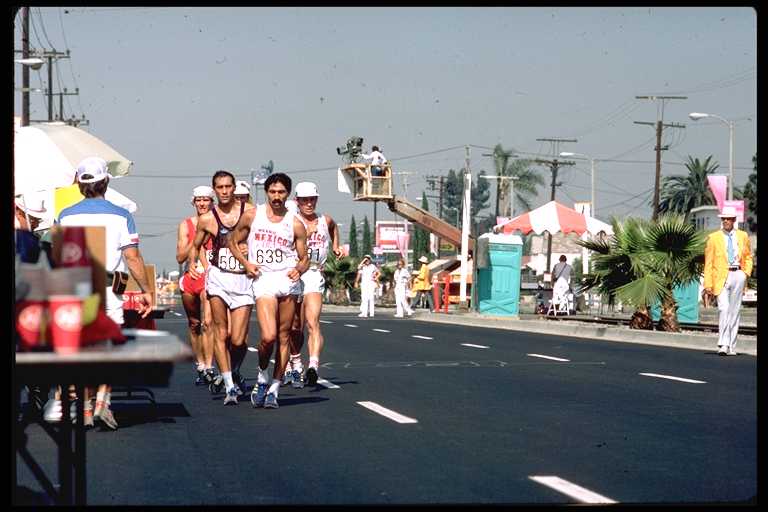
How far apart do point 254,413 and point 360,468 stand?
3361mm

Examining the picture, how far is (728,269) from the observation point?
18578 mm

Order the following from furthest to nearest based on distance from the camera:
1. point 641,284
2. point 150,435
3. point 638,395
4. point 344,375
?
point 641,284
point 344,375
point 638,395
point 150,435

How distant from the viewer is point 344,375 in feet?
51.0

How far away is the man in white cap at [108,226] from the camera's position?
22.2ft

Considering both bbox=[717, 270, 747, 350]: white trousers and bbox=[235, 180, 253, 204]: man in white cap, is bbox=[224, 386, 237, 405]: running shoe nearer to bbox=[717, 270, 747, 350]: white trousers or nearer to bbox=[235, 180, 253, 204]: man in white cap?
bbox=[235, 180, 253, 204]: man in white cap

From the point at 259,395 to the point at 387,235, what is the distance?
102 m

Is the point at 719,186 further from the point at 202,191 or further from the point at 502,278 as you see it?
the point at 202,191

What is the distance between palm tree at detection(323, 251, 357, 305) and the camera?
76.8 metres

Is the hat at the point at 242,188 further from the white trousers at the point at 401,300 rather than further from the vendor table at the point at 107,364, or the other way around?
the white trousers at the point at 401,300

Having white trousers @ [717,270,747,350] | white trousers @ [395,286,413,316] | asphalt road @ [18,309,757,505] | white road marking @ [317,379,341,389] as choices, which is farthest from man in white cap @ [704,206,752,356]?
white trousers @ [395,286,413,316]

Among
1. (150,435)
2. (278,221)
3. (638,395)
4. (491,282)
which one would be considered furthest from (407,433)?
(491,282)

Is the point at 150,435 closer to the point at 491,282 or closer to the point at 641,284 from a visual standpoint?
the point at 641,284

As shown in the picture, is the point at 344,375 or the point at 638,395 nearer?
the point at 638,395

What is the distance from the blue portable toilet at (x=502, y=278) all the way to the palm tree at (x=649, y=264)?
43.5 feet
